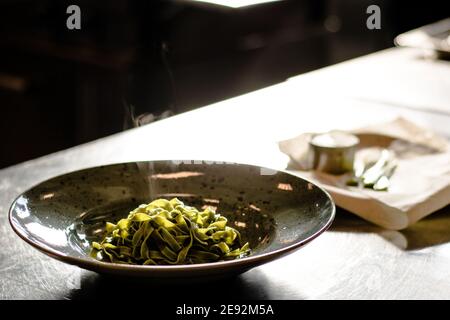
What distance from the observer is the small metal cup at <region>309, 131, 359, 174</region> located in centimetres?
181

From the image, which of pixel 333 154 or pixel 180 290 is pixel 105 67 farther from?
pixel 180 290

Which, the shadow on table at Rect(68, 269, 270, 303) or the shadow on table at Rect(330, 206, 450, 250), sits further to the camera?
the shadow on table at Rect(330, 206, 450, 250)

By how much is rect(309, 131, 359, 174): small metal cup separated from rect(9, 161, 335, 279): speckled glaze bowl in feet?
0.90

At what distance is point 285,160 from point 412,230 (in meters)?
0.47

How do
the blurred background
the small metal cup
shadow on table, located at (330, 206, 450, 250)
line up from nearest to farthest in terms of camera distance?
shadow on table, located at (330, 206, 450, 250), the small metal cup, the blurred background

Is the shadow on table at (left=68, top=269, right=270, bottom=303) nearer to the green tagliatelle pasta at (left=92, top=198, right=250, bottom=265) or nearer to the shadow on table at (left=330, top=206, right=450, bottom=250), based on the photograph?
the green tagliatelle pasta at (left=92, top=198, right=250, bottom=265)

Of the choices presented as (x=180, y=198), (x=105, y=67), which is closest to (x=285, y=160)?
(x=180, y=198)

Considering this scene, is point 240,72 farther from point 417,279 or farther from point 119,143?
point 417,279

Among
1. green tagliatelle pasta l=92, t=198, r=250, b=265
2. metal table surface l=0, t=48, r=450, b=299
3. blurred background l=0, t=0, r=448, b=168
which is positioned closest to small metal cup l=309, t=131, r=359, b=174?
metal table surface l=0, t=48, r=450, b=299

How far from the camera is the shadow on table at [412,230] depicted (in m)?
1.54

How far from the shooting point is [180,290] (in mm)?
1301

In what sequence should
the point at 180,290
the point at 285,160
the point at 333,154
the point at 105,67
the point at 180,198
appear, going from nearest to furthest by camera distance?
the point at 180,290
the point at 180,198
the point at 333,154
the point at 285,160
the point at 105,67

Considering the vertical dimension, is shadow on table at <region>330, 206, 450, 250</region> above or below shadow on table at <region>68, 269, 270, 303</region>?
below
